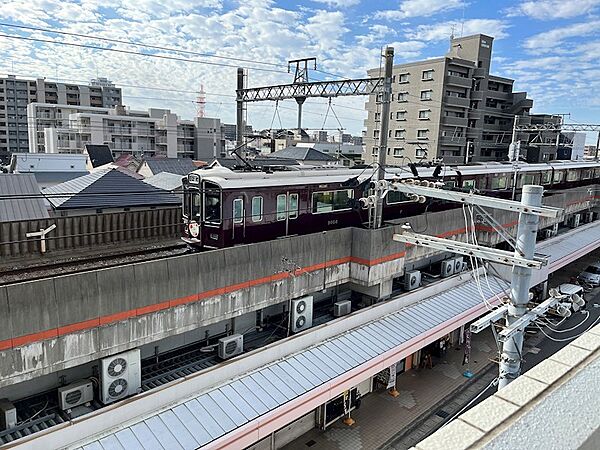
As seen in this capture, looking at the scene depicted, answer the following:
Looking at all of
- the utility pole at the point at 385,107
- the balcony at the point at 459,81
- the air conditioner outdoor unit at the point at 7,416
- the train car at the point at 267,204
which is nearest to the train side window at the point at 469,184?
the train car at the point at 267,204

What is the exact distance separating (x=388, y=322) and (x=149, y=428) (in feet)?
22.7

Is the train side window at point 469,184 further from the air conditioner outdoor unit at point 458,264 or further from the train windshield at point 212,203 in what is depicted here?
the train windshield at point 212,203

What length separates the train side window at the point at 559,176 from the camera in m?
26.0

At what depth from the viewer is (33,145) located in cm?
5428

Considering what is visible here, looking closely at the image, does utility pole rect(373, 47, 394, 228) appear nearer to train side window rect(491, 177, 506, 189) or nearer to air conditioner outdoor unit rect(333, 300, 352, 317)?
air conditioner outdoor unit rect(333, 300, 352, 317)

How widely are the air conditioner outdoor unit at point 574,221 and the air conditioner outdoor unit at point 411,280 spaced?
17451 millimetres

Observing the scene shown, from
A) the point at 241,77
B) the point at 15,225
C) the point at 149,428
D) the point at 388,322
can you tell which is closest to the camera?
the point at 149,428

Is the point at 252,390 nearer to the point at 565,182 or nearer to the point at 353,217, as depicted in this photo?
the point at 353,217

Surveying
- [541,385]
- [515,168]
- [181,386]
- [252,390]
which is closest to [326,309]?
[252,390]

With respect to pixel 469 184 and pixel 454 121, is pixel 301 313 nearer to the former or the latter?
pixel 469 184

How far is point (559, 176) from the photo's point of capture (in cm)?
A: 2659

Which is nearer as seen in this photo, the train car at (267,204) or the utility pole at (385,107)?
the train car at (267,204)

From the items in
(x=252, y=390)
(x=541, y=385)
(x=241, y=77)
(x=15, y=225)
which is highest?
(x=241, y=77)

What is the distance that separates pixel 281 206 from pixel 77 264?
524 centimetres
